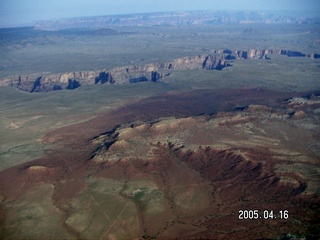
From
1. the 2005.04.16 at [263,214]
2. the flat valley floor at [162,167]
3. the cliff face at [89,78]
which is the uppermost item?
the 2005.04.16 at [263,214]

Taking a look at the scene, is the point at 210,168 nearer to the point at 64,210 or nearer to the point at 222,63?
the point at 64,210

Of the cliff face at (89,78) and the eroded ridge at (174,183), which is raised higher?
the eroded ridge at (174,183)

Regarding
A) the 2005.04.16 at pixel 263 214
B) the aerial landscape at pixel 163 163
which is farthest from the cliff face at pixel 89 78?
the 2005.04.16 at pixel 263 214

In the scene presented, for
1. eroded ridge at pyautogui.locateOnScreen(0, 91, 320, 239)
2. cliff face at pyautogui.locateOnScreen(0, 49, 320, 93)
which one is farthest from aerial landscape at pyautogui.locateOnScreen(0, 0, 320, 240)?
cliff face at pyautogui.locateOnScreen(0, 49, 320, 93)

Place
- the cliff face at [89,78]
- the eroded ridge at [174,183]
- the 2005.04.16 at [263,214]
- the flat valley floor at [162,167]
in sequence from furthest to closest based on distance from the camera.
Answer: the cliff face at [89,78]
the flat valley floor at [162,167]
the eroded ridge at [174,183]
the 2005.04.16 at [263,214]

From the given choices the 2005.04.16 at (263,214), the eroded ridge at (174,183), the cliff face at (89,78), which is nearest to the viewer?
the 2005.04.16 at (263,214)

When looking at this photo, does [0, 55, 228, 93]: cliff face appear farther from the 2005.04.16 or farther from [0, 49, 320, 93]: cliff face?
the 2005.04.16

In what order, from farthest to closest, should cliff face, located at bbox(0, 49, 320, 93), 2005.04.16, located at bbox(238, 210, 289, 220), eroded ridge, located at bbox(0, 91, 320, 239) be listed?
cliff face, located at bbox(0, 49, 320, 93), eroded ridge, located at bbox(0, 91, 320, 239), 2005.04.16, located at bbox(238, 210, 289, 220)

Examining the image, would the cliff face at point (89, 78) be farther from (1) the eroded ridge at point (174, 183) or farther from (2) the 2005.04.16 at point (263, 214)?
(2) the 2005.04.16 at point (263, 214)

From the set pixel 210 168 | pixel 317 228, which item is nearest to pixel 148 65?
pixel 210 168
